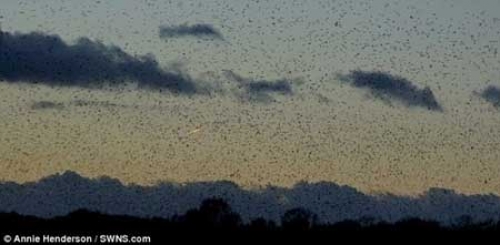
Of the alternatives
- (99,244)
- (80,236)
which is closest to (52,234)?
(80,236)

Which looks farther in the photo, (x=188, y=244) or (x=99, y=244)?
(x=188, y=244)

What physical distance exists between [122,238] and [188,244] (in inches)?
303

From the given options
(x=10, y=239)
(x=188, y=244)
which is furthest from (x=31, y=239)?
(x=188, y=244)

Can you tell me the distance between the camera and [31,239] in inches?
7446

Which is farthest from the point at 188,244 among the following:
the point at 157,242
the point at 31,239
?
the point at 31,239

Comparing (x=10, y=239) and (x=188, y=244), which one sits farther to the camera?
(x=188, y=244)

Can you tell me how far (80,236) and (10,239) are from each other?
11.0 metres

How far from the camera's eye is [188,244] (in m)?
200

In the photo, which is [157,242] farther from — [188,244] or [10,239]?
[10,239]

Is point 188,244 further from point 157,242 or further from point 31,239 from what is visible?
point 31,239

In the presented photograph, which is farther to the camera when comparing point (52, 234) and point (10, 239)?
point (52, 234)

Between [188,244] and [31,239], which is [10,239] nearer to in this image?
[31,239]

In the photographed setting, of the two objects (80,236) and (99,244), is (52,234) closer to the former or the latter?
(80,236)

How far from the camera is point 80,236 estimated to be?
7726 inches
